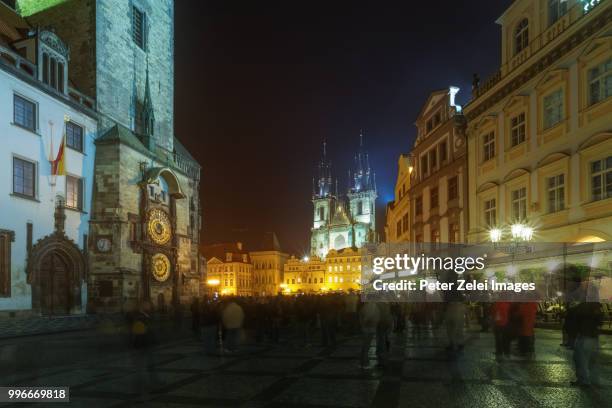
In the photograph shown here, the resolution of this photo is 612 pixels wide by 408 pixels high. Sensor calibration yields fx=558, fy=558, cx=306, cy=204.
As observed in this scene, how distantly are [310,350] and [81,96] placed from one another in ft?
69.3

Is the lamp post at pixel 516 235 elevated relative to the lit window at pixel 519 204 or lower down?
lower down

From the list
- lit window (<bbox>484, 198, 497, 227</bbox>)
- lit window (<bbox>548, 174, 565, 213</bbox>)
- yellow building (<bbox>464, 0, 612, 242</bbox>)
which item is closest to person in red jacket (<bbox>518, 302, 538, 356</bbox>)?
yellow building (<bbox>464, 0, 612, 242</bbox>)

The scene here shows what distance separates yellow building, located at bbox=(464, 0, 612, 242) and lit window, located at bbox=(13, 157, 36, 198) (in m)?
20.9

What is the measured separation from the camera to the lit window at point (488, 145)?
28.0m

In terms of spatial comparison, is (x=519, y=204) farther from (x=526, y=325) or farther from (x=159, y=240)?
(x=159, y=240)

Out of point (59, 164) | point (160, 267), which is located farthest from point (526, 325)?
point (160, 267)

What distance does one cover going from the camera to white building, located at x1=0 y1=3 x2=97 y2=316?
2442 centimetres

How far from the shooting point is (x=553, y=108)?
22.9m

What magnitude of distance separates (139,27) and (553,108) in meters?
26.4

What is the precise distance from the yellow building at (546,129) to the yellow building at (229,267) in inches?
3885

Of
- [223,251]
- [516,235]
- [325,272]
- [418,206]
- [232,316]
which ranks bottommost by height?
[325,272]

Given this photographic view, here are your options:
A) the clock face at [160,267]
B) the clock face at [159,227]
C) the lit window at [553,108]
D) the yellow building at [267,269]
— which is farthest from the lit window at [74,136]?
the yellow building at [267,269]

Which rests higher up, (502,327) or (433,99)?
(433,99)

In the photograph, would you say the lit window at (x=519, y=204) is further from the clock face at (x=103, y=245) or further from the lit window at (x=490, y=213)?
the clock face at (x=103, y=245)
